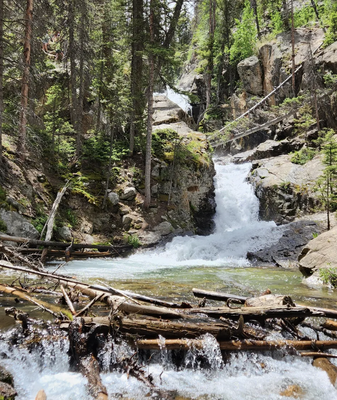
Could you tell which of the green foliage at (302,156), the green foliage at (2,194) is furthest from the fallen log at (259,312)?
the green foliage at (302,156)

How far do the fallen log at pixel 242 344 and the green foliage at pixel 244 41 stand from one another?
32.5 m

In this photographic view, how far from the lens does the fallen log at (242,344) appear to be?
11.8 feet

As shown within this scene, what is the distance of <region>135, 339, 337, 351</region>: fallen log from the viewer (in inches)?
141

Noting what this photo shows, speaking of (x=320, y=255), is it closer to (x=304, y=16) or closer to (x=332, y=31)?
(x=332, y=31)

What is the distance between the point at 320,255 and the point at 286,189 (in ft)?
32.3

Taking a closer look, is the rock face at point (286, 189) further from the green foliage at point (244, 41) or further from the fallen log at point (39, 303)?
the green foliage at point (244, 41)

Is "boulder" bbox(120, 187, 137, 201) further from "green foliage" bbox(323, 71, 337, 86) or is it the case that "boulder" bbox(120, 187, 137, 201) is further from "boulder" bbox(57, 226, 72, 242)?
"green foliage" bbox(323, 71, 337, 86)

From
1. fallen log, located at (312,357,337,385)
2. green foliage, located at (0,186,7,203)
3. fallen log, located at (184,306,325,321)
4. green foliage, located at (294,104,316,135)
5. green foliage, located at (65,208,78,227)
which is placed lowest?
fallen log, located at (312,357,337,385)

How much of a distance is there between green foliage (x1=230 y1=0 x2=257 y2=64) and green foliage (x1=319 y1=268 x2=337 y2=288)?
2860cm

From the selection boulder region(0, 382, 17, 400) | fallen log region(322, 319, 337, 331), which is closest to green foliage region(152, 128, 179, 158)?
fallen log region(322, 319, 337, 331)

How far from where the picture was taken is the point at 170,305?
443 cm

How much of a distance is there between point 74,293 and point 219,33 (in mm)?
37012

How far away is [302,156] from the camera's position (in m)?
20.4

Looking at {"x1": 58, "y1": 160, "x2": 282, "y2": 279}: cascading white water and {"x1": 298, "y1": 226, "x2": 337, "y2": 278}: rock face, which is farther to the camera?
{"x1": 58, "y1": 160, "x2": 282, "y2": 279}: cascading white water
